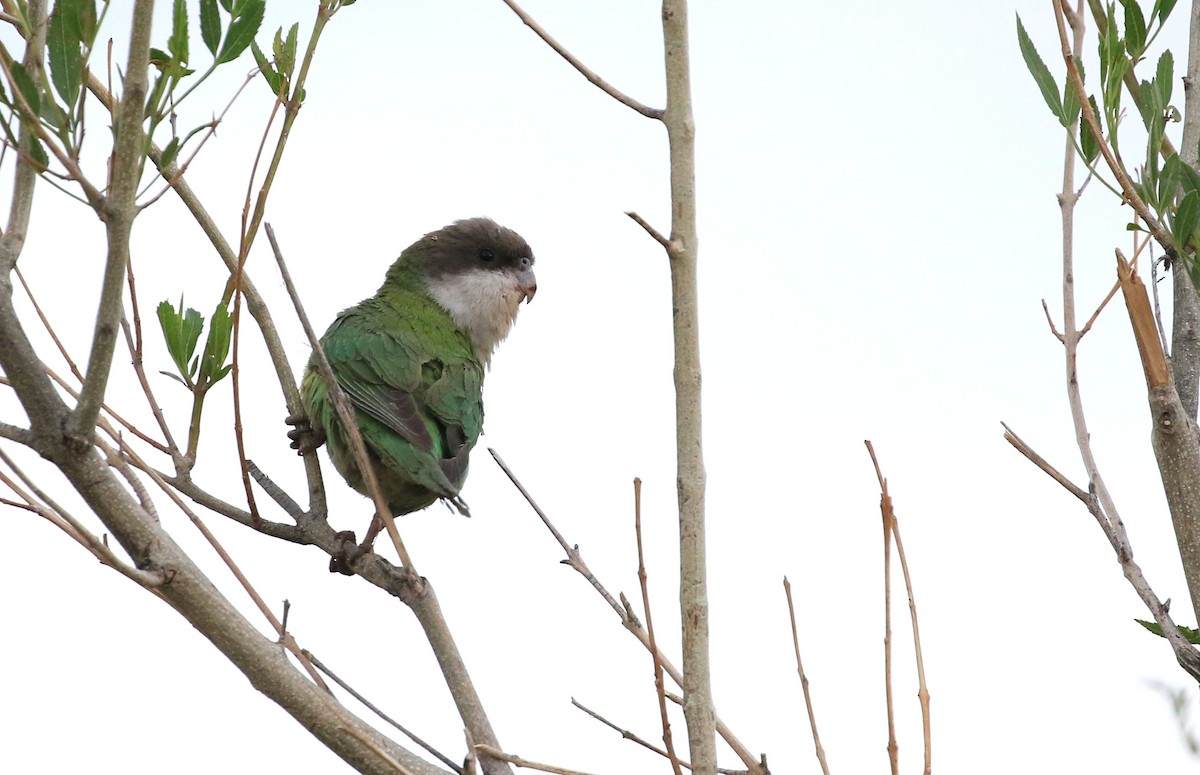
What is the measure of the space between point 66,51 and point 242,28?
343 mm

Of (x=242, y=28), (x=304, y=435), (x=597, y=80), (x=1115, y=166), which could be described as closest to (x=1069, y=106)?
(x=1115, y=166)

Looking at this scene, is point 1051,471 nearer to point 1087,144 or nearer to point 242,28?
point 1087,144

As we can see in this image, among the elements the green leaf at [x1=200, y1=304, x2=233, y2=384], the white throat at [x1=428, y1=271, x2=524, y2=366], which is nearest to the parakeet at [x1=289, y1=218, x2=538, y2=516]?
the white throat at [x1=428, y1=271, x2=524, y2=366]

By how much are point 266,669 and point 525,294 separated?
12.6ft

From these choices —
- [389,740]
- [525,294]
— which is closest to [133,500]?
[389,740]

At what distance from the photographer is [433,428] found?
4.78 meters

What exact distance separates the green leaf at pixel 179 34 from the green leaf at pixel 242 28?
0.10m

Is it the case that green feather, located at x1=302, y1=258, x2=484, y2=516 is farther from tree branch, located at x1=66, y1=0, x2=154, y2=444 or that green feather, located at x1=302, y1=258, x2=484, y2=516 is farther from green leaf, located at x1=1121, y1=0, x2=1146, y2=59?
green leaf, located at x1=1121, y1=0, x2=1146, y2=59

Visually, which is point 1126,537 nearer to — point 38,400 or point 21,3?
point 38,400

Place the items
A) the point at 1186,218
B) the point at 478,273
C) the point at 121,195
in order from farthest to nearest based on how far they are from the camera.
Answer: the point at 478,273, the point at 1186,218, the point at 121,195

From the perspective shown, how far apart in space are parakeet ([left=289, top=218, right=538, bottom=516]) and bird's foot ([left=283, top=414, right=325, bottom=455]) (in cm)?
1

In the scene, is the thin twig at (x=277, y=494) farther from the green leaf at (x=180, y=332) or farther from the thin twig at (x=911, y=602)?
the thin twig at (x=911, y=602)

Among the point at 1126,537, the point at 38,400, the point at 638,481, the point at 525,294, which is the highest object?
the point at 525,294

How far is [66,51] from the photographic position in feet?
6.77
